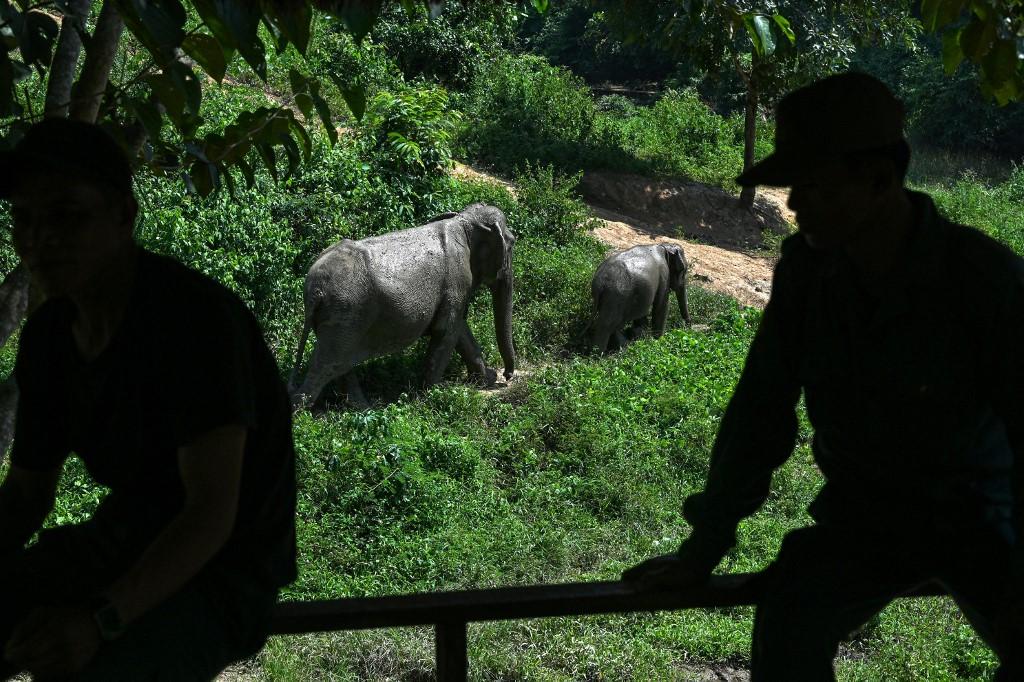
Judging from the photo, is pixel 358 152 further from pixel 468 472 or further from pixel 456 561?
pixel 456 561

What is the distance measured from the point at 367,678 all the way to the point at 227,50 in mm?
3020

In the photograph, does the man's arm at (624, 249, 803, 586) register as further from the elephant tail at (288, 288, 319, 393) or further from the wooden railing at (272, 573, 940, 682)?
the elephant tail at (288, 288, 319, 393)

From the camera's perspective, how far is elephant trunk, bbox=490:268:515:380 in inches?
367

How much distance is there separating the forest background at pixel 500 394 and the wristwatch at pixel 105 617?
1326 millimetres

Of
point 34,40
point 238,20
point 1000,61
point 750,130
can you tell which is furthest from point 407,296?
point 750,130

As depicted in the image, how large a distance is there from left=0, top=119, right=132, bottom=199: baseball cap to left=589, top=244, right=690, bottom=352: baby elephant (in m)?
8.25

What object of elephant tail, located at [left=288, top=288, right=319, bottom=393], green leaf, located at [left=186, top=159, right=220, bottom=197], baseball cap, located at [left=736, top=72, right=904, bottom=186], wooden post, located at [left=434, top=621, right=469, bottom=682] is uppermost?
baseball cap, located at [left=736, top=72, right=904, bottom=186]

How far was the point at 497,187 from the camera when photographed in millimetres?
12883

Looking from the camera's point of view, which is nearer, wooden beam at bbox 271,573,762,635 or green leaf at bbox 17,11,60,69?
wooden beam at bbox 271,573,762,635

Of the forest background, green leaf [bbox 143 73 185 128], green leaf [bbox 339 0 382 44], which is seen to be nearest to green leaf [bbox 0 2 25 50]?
green leaf [bbox 143 73 185 128]

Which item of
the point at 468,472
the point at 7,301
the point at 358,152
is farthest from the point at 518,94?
the point at 7,301

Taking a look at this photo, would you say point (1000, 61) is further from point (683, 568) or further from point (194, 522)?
point (194, 522)

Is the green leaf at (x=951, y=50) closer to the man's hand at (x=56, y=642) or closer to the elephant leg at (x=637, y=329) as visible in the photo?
the man's hand at (x=56, y=642)

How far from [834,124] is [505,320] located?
7.46 metres
